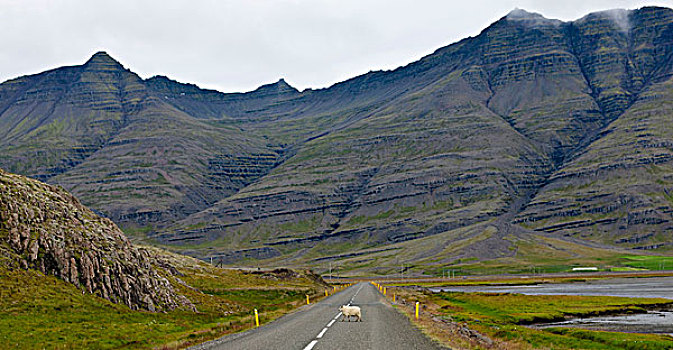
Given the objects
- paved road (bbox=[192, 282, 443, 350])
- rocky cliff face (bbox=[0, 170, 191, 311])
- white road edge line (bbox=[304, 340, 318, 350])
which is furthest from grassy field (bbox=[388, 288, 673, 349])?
rocky cliff face (bbox=[0, 170, 191, 311])

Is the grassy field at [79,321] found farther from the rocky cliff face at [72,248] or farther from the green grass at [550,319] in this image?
the green grass at [550,319]

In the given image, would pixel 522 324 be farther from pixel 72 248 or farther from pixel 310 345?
pixel 72 248

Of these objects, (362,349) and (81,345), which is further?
(81,345)

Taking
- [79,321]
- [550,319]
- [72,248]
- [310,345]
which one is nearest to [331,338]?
[310,345]

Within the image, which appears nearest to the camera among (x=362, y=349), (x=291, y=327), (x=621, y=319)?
(x=362, y=349)

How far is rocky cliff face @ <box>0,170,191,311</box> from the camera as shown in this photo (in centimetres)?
4947

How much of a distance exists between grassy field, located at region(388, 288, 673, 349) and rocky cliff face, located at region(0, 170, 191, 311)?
28.0m

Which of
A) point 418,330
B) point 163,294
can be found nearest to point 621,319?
point 418,330

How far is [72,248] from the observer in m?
51.4

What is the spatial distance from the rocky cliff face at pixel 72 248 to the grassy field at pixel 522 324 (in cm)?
2798

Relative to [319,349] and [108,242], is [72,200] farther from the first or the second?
[319,349]

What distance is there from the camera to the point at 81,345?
31.3 meters

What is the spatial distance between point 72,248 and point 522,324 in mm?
53866

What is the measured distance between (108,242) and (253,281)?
67579 millimetres
